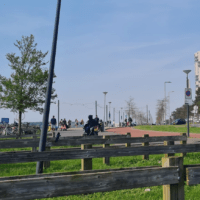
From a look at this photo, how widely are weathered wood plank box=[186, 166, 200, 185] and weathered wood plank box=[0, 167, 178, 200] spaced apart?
0.51 ft

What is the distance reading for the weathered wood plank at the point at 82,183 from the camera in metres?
2.92

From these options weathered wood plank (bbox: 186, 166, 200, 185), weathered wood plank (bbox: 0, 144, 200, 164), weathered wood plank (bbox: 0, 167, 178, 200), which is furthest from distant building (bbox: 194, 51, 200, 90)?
weathered wood plank (bbox: 0, 167, 178, 200)

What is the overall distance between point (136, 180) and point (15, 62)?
27125mm

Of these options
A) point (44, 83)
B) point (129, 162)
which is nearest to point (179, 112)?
point (44, 83)

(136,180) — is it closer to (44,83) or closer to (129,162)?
(129,162)

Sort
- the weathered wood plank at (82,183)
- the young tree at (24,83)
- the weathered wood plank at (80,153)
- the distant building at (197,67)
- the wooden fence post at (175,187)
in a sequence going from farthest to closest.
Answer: the distant building at (197,67) < the young tree at (24,83) < the weathered wood plank at (80,153) < the wooden fence post at (175,187) < the weathered wood plank at (82,183)

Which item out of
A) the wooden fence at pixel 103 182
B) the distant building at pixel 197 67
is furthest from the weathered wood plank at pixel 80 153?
the distant building at pixel 197 67

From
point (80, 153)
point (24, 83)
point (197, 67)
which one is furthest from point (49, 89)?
point (197, 67)

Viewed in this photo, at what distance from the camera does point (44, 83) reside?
29203mm

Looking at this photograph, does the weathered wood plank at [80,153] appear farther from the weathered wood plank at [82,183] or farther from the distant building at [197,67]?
the distant building at [197,67]

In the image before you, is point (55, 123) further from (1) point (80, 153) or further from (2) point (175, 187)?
(2) point (175, 187)

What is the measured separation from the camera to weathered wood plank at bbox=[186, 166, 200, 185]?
3.60 meters

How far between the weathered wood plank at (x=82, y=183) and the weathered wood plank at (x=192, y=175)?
0.51ft

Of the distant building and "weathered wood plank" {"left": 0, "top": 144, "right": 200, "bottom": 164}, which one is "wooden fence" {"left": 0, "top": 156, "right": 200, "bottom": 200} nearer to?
"weathered wood plank" {"left": 0, "top": 144, "right": 200, "bottom": 164}
